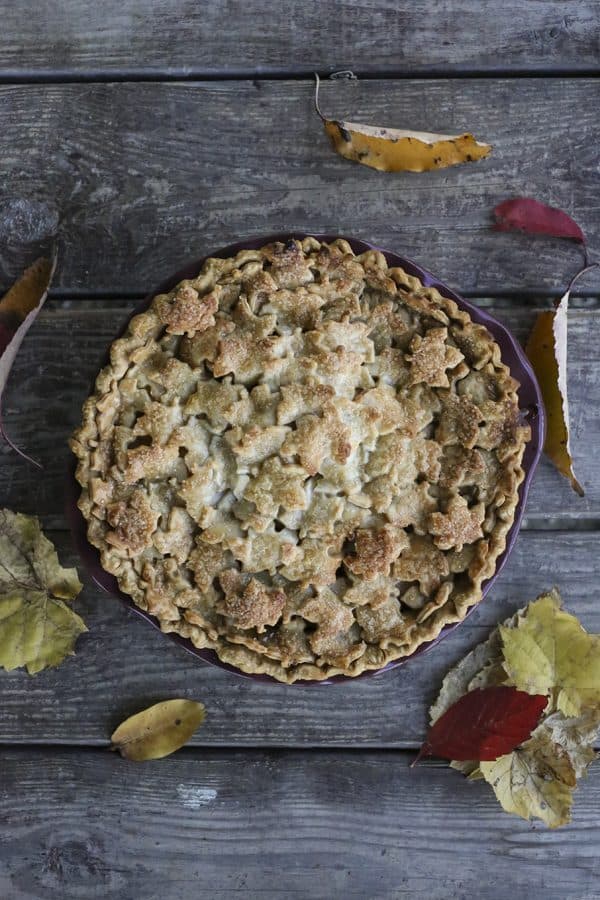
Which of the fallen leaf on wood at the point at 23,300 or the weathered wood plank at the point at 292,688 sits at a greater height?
the fallen leaf on wood at the point at 23,300

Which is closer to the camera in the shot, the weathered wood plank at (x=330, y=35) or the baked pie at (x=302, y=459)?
the baked pie at (x=302, y=459)

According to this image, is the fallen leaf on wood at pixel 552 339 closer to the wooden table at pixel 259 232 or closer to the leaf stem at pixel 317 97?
the wooden table at pixel 259 232

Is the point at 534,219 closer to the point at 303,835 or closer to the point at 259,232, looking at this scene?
the point at 259,232

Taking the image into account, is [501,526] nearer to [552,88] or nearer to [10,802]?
[552,88]

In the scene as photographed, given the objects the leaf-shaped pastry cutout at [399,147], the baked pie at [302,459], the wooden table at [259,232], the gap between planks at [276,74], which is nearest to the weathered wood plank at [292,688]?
the wooden table at [259,232]

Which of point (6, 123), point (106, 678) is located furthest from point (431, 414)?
point (6, 123)

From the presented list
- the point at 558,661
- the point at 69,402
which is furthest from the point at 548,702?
the point at 69,402

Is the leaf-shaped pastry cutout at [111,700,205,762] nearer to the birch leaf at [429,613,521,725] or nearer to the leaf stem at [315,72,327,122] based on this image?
the birch leaf at [429,613,521,725]

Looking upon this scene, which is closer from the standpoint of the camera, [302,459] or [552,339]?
[302,459]
